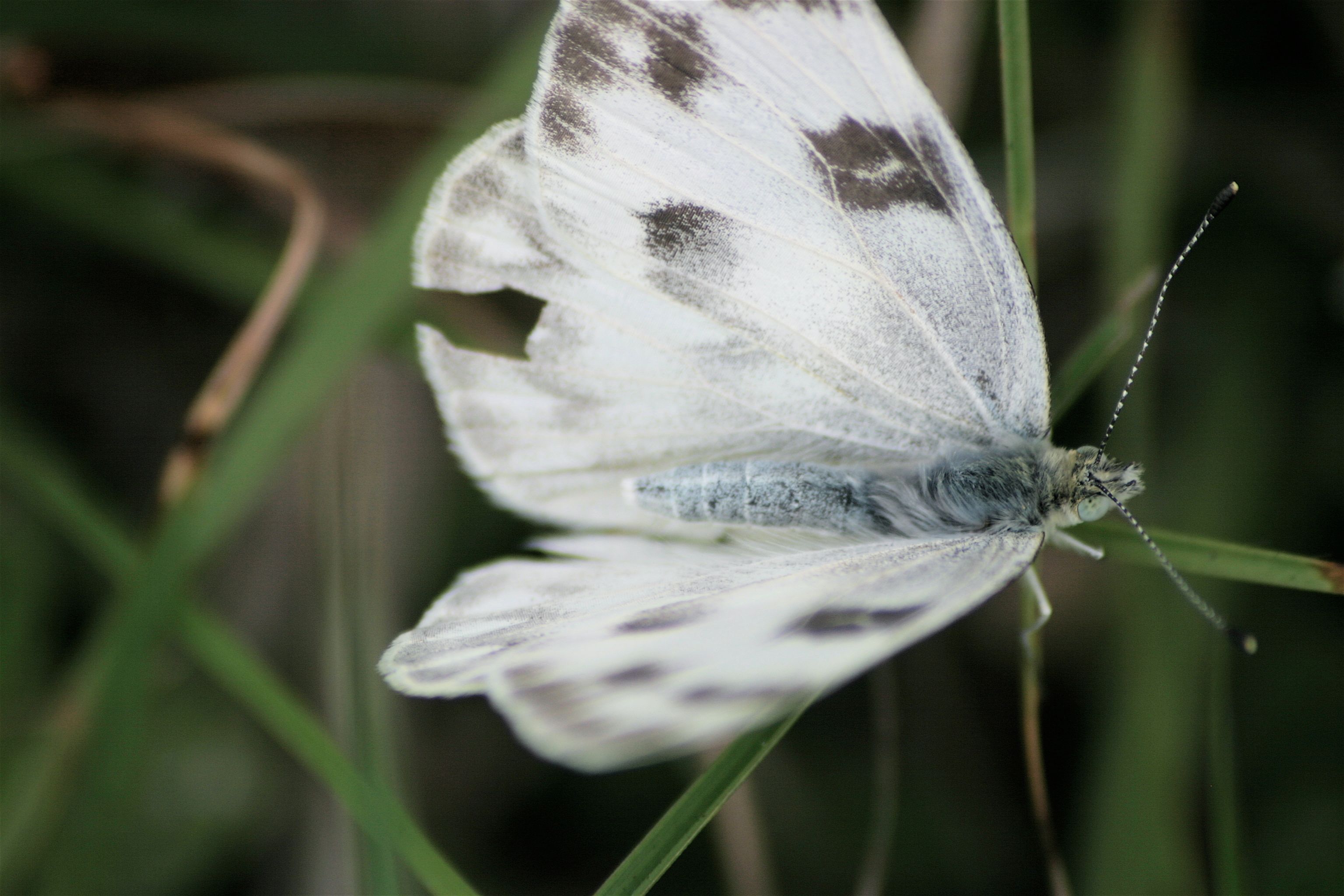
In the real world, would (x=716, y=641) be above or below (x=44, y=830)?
above

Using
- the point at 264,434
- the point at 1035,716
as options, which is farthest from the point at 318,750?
the point at 1035,716

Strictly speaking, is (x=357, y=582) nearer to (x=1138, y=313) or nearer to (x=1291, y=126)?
(x=1138, y=313)

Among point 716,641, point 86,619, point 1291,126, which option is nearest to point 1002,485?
point 716,641

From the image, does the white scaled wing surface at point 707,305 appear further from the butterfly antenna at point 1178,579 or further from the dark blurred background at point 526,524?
the dark blurred background at point 526,524

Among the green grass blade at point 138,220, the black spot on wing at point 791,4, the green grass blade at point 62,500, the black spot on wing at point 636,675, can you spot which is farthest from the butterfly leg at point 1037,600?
the green grass blade at point 138,220

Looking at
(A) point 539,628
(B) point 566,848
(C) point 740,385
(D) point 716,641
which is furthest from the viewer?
(B) point 566,848

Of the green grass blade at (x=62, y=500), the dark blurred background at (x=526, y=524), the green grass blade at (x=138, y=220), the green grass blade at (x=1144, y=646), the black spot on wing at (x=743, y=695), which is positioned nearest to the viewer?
the black spot on wing at (x=743, y=695)

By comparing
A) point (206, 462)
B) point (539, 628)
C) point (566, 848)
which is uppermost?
point (206, 462)
